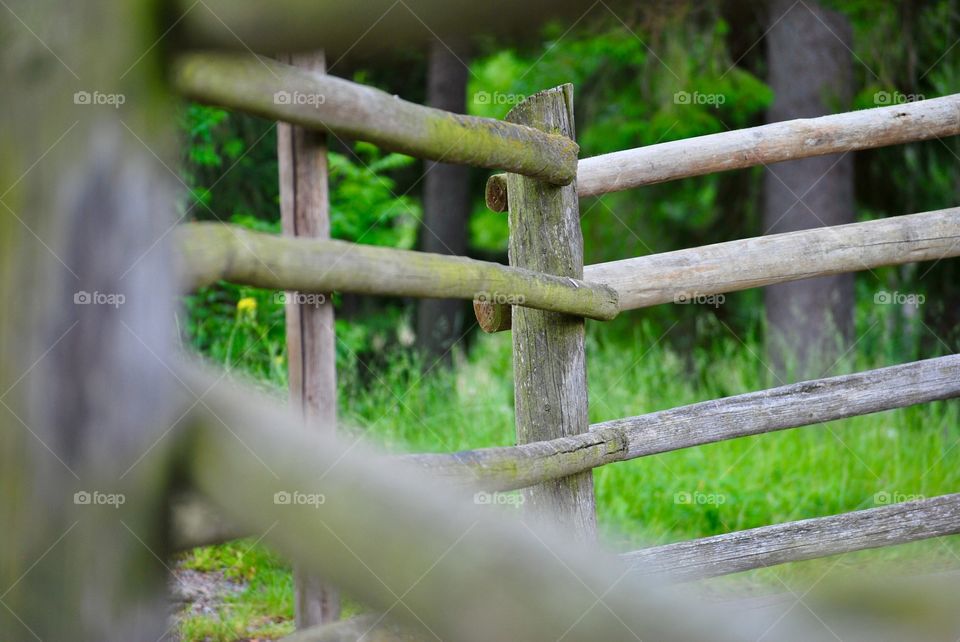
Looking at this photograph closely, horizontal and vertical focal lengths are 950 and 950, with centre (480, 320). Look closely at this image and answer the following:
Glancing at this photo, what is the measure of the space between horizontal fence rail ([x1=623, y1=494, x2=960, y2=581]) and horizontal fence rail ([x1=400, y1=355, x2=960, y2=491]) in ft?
0.88

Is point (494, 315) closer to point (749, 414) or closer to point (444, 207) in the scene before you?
point (749, 414)

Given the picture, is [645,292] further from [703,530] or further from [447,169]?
[447,169]

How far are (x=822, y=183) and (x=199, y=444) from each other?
5.95 metres

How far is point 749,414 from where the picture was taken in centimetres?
268

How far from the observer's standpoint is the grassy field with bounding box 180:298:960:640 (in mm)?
3449

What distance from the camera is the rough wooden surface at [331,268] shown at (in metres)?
0.82

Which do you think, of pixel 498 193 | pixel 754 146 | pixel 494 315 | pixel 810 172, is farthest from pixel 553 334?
pixel 810 172

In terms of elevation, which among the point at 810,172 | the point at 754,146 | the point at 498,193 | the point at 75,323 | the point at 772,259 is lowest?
the point at 75,323

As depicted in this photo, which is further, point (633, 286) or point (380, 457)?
point (633, 286)

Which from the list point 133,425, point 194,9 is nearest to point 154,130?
point 194,9

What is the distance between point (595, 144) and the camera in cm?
661

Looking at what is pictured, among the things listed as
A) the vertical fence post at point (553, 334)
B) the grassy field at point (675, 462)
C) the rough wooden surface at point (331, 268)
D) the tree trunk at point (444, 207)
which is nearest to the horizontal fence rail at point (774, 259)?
the vertical fence post at point (553, 334)

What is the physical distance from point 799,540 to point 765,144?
3.71ft

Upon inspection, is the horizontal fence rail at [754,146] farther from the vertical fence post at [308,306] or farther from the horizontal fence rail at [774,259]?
the vertical fence post at [308,306]
